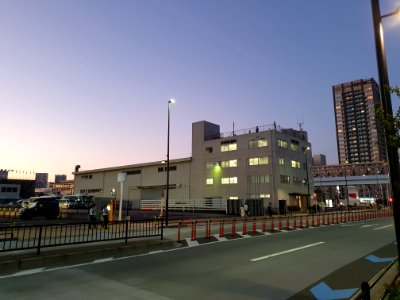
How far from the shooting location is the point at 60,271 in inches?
365

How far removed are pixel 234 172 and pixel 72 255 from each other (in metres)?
49.8

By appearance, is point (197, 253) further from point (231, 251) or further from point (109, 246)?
point (109, 246)

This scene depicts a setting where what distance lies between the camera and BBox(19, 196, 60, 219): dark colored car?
106 ft

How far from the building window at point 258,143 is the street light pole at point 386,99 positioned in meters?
49.0

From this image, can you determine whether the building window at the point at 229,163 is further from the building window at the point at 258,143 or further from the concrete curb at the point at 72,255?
the concrete curb at the point at 72,255

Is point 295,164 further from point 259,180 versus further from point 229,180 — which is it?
point 229,180

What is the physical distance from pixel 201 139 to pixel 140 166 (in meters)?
17.0

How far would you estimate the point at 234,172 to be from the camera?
59500 mm

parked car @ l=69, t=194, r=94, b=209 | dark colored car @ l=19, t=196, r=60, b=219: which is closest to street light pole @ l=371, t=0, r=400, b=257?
dark colored car @ l=19, t=196, r=60, b=219

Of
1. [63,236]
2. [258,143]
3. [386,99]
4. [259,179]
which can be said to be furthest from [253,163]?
[386,99]

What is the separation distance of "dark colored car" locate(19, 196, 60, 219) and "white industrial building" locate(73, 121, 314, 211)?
1882cm

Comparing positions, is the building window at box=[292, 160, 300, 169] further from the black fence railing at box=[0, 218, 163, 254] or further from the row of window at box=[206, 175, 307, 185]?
the black fence railing at box=[0, 218, 163, 254]

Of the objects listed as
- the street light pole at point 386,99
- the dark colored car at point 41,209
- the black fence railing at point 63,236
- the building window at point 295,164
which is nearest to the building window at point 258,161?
the building window at point 295,164

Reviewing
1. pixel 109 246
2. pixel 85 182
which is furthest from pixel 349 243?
pixel 85 182
